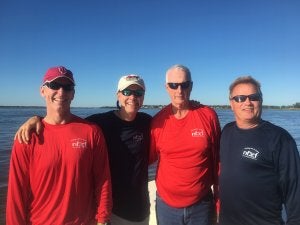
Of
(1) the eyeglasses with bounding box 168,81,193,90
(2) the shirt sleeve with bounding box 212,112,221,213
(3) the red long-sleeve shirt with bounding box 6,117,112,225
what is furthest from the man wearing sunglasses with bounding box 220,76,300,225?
(3) the red long-sleeve shirt with bounding box 6,117,112,225

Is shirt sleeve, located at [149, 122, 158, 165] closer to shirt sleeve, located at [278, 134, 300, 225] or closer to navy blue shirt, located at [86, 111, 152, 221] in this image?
navy blue shirt, located at [86, 111, 152, 221]

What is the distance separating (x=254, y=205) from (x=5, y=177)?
13.0 metres

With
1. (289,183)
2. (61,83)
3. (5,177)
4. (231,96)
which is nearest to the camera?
(289,183)

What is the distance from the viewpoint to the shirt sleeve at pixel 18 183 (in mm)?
3236

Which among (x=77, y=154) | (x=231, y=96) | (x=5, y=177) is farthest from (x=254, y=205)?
(x=5, y=177)

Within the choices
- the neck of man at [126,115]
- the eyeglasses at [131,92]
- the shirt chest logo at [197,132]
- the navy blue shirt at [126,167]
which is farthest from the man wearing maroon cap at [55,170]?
the shirt chest logo at [197,132]

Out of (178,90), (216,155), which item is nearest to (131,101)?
(178,90)

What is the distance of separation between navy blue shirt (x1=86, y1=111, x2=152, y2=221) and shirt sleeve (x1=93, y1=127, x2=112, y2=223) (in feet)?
1.79

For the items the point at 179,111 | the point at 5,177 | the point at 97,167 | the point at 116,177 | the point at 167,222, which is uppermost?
the point at 179,111

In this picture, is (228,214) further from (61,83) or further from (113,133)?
(61,83)

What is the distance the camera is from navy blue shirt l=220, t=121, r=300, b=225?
10.2 ft

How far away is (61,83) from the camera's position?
3.53 m

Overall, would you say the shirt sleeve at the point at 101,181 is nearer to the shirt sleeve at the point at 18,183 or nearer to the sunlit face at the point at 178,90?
the shirt sleeve at the point at 18,183

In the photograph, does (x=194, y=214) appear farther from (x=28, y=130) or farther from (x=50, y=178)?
(x=28, y=130)
